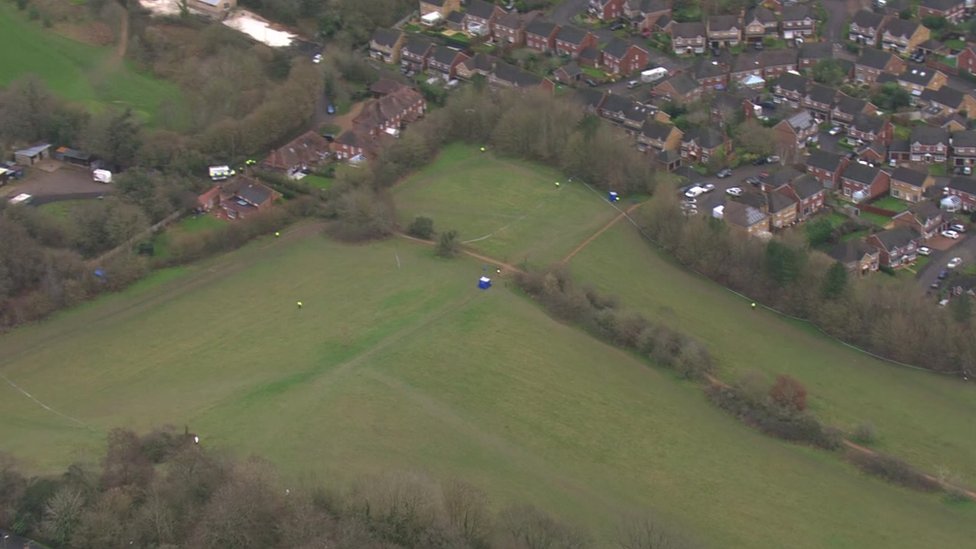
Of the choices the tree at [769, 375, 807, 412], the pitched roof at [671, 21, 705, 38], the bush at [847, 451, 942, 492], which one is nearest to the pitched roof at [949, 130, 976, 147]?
the pitched roof at [671, 21, 705, 38]

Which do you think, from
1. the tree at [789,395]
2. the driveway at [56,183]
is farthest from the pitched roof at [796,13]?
the driveway at [56,183]

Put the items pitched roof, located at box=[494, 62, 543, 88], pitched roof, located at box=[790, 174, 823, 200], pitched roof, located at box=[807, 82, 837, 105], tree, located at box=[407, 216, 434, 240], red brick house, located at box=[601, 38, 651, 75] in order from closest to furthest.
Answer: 1. tree, located at box=[407, 216, 434, 240]
2. pitched roof, located at box=[790, 174, 823, 200]
3. pitched roof, located at box=[807, 82, 837, 105]
4. pitched roof, located at box=[494, 62, 543, 88]
5. red brick house, located at box=[601, 38, 651, 75]

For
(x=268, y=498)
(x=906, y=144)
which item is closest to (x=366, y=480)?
(x=268, y=498)

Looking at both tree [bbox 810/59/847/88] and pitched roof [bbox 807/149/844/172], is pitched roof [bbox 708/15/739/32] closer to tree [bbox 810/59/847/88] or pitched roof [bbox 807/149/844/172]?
tree [bbox 810/59/847/88]

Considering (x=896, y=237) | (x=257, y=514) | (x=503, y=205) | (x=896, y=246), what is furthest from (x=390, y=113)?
(x=257, y=514)

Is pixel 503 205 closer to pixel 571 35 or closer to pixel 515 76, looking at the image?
pixel 515 76

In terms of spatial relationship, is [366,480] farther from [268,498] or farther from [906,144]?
[906,144]
